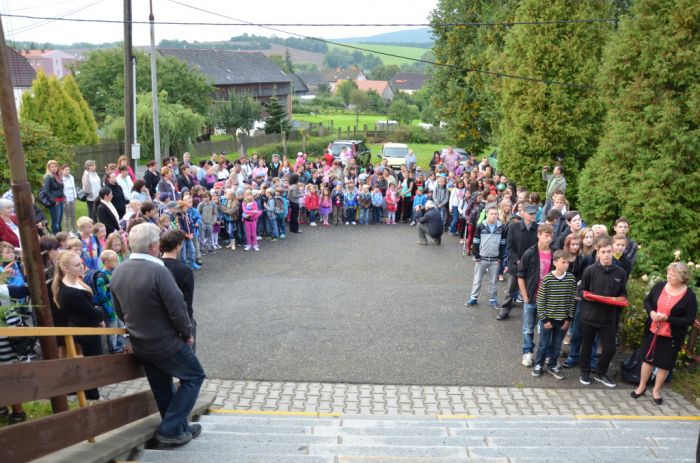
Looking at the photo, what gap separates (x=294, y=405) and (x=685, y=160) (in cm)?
878

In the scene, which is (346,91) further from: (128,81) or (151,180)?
(151,180)

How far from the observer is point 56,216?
14.5 m

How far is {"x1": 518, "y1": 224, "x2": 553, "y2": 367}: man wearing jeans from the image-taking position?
351 inches

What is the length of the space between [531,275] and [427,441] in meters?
3.96

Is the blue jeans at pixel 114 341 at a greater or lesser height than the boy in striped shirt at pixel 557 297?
lesser

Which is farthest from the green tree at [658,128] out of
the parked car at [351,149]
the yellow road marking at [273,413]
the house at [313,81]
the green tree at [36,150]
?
the house at [313,81]

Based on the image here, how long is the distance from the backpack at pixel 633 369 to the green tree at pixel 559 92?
33.4 ft

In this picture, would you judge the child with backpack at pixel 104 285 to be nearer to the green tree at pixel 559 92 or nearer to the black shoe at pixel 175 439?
the black shoe at pixel 175 439

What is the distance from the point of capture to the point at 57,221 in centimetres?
1470

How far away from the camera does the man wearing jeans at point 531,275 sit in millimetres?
8914

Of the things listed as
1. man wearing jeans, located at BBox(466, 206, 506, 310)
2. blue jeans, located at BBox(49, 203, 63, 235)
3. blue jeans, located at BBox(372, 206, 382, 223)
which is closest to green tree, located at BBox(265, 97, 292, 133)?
blue jeans, located at BBox(372, 206, 382, 223)

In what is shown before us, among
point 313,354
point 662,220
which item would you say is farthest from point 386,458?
point 662,220

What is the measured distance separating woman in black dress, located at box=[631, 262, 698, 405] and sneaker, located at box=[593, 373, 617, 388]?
1.40ft

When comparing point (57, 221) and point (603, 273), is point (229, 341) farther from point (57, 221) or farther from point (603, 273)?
point (57, 221)
